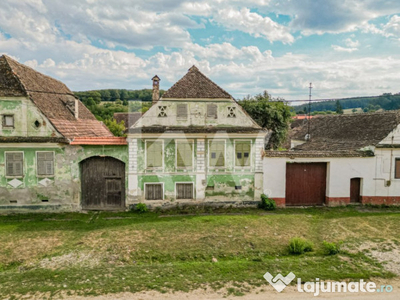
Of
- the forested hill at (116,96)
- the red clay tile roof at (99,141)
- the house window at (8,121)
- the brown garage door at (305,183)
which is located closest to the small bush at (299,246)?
the brown garage door at (305,183)

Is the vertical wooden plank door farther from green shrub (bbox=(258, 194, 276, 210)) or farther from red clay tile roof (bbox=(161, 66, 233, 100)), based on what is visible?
red clay tile roof (bbox=(161, 66, 233, 100))

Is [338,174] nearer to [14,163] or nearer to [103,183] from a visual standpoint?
[103,183]

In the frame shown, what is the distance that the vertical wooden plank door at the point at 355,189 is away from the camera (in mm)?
18188

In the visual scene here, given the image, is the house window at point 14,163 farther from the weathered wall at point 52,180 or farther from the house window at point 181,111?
the house window at point 181,111

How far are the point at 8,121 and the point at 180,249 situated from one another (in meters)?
12.5

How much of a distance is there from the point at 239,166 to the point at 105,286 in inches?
430

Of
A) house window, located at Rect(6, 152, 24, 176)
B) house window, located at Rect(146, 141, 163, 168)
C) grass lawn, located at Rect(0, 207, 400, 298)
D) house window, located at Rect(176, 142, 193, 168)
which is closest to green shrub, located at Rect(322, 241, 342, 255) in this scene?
grass lawn, located at Rect(0, 207, 400, 298)

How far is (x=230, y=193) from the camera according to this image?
57.1ft

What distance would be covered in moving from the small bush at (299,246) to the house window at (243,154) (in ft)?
22.2

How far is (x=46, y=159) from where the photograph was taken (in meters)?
16.2

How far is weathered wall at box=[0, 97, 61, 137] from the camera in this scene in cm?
1572

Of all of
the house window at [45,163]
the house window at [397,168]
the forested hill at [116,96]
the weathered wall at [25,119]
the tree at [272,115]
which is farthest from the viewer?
the tree at [272,115]

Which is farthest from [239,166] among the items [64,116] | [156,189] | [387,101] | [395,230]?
[387,101]

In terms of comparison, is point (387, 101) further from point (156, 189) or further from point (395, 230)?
point (156, 189)
